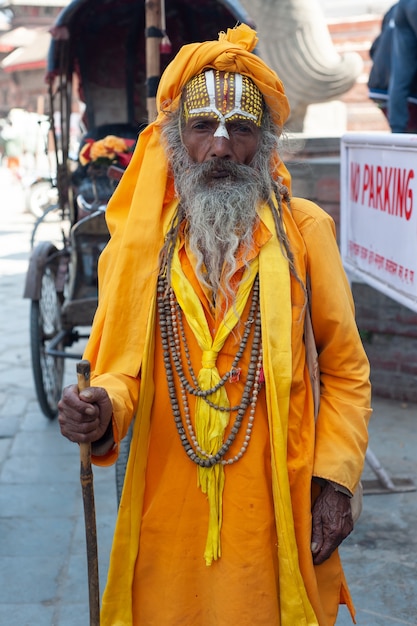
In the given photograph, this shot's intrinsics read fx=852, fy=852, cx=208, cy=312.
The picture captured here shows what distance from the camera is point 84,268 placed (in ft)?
16.3

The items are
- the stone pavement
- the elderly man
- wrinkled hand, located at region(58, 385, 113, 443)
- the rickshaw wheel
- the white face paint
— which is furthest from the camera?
the rickshaw wheel

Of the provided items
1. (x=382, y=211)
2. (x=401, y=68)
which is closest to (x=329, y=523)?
(x=382, y=211)

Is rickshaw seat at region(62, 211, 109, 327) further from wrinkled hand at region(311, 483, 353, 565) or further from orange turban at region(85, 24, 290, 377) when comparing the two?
wrinkled hand at region(311, 483, 353, 565)

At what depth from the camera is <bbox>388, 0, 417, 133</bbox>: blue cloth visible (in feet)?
16.3

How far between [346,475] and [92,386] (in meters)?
0.65

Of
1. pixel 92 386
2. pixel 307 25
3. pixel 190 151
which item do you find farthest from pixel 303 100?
pixel 92 386

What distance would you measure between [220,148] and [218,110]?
0.10m

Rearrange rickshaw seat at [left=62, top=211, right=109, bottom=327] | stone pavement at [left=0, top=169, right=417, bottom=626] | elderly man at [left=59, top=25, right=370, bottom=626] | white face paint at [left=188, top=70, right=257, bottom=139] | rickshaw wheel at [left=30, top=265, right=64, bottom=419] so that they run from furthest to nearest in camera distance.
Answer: rickshaw wheel at [left=30, top=265, right=64, bottom=419] < rickshaw seat at [left=62, top=211, right=109, bottom=327] < stone pavement at [left=0, top=169, right=417, bottom=626] < white face paint at [left=188, top=70, right=257, bottom=139] < elderly man at [left=59, top=25, right=370, bottom=626]

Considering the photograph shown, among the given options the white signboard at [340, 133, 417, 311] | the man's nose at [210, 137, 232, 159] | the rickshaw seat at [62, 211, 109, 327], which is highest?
the man's nose at [210, 137, 232, 159]

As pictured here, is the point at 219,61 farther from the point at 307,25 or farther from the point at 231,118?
the point at 307,25

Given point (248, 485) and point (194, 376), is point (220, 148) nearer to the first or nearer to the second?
point (194, 376)

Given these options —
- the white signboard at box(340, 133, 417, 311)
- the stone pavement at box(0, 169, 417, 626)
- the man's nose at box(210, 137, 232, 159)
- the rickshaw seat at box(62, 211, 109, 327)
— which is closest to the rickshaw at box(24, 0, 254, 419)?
the rickshaw seat at box(62, 211, 109, 327)

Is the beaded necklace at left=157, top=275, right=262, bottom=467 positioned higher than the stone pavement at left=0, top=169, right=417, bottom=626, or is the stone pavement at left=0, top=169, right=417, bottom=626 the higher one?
the beaded necklace at left=157, top=275, right=262, bottom=467

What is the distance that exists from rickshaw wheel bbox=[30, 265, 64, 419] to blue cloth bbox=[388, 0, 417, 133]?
2305 millimetres
